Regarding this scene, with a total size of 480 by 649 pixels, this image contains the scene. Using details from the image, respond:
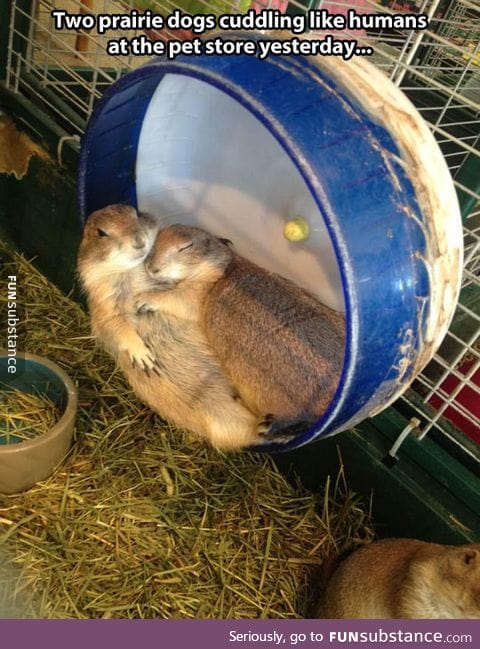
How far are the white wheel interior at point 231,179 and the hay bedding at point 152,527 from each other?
84 cm

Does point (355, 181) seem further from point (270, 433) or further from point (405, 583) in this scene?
point (405, 583)

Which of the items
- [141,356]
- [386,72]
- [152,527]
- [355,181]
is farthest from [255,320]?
[386,72]

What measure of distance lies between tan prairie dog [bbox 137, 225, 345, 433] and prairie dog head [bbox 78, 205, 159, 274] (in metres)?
0.05

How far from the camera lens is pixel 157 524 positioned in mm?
2166

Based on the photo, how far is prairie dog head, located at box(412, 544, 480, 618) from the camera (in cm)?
170

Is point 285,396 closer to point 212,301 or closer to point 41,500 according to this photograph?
point 212,301

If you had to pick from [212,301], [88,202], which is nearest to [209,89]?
[88,202]

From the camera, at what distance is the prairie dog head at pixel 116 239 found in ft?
5.85

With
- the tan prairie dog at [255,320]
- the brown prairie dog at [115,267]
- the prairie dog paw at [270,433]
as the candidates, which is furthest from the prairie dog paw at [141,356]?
the prairie dog paw at [270,433]

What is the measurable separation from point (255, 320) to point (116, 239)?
1.51 feet

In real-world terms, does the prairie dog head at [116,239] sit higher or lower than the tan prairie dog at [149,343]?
higher

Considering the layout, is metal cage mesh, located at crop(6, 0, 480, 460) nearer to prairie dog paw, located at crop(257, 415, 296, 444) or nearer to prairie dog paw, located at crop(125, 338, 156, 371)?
prairie dog paw, located at crop(257, 415, 296, 444)

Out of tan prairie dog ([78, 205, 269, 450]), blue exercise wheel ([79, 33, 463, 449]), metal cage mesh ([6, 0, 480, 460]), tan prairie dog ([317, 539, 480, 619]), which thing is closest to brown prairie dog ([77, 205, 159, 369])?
tan prairie dog ([78, 205, 269, 450])

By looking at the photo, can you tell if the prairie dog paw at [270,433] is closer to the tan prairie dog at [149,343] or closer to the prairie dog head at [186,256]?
the tan prairie dog at [149,343]
